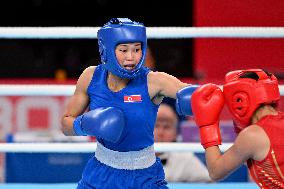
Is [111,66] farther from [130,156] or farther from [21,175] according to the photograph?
[21,175]

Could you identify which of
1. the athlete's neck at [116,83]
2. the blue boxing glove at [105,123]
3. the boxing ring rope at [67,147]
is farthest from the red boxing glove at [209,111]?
the boxing ring rope at [67,147]

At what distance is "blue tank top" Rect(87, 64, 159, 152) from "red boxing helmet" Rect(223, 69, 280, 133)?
348 mm

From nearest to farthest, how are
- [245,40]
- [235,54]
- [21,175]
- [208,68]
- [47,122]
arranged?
[21,175], [47,122], [245,40], [208,68], [235,54]

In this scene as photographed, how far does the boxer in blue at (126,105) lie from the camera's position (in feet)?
7.36

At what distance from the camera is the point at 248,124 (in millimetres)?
2033

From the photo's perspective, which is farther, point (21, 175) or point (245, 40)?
point (245, 40)

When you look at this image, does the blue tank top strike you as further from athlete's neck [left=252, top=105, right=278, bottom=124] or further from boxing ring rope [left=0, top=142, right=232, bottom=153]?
boxing ring rope [left=0, top=142, right=232, bottom=153]

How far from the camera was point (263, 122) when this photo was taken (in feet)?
6.48

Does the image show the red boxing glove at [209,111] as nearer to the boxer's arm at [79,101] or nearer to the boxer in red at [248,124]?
the boxer in red at [248,124]

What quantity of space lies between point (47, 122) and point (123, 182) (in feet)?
9.97

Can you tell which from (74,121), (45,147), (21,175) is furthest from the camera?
(21,175)

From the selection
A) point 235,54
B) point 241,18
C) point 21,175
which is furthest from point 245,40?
point 21,175

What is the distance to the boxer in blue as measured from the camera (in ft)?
7.36

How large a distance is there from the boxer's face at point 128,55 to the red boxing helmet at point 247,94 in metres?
0.34
